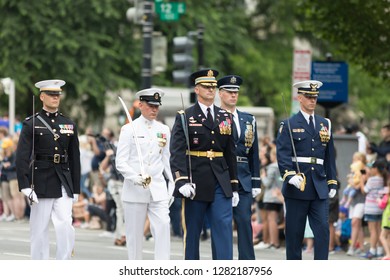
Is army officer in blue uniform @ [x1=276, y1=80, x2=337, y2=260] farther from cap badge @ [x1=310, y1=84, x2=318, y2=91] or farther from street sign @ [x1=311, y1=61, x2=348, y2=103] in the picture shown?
street sign @ [x1=311, y1=61, x2=348, y2=103]

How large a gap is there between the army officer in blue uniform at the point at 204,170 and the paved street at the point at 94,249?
13.6 ft

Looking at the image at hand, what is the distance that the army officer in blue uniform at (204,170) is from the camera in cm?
1459

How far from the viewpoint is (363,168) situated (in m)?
21.9

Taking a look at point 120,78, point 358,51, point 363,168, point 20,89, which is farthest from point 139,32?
point 363,168

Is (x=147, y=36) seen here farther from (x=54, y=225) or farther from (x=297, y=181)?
(x=54, y=225)

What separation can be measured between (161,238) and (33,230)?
1.32 metres

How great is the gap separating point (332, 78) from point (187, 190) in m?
10.9

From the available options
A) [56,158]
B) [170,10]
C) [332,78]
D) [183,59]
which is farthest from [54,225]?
[170,10]

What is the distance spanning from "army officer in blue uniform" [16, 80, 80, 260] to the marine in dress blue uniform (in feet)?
6.32

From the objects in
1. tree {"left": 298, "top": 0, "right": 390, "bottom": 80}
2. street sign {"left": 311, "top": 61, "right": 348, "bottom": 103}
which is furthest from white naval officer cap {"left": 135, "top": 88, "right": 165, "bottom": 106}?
street sign {"left": 311, "top": 61, "right": 348, "bottom": 103}

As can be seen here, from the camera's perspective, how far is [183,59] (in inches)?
1101

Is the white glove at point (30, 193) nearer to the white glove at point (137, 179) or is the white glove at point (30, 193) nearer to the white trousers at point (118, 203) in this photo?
the white glove at point (137, 179)
